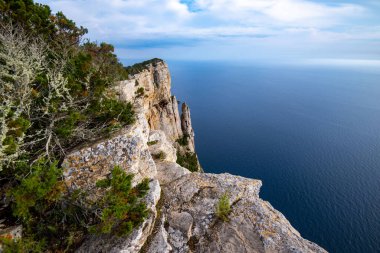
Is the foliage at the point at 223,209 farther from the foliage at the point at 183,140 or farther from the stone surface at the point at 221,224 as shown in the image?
the foliage at the point at 183,140

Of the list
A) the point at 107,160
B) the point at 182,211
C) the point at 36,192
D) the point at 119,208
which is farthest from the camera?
the point at 182,211

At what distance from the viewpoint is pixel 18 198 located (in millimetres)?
7766

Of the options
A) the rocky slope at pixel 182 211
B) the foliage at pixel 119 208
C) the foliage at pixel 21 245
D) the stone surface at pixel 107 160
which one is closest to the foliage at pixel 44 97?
the stone surface at pixel 107 160

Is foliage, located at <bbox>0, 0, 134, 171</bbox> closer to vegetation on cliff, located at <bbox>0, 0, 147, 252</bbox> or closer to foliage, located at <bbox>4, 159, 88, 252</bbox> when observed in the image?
vegetation on cliff, located at <bbox>0, 0, 147, 252</bbox>

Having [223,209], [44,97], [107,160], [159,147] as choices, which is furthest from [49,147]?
[159,147]

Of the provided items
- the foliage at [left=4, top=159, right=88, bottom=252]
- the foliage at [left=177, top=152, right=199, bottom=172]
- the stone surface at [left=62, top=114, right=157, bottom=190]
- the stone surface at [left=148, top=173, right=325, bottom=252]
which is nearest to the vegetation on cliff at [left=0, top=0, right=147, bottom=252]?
the foliage at [left=4, top=159, right=88, bottom=252]

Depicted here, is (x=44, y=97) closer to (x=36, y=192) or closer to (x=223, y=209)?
(x=36, y=192)

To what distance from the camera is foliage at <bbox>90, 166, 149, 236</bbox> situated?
8.73 m

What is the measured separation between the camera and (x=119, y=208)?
8766 millimetres

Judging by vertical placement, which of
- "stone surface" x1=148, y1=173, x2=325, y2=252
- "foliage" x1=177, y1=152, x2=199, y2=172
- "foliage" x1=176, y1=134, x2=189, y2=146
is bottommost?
"foliage" x1=177, y1=152, x2=199, y2=172

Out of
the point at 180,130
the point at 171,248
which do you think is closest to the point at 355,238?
the point at 180,130

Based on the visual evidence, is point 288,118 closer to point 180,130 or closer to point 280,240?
point 180,130

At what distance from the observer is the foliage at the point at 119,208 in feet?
28.6

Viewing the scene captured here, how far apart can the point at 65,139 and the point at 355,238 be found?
6684 cm
